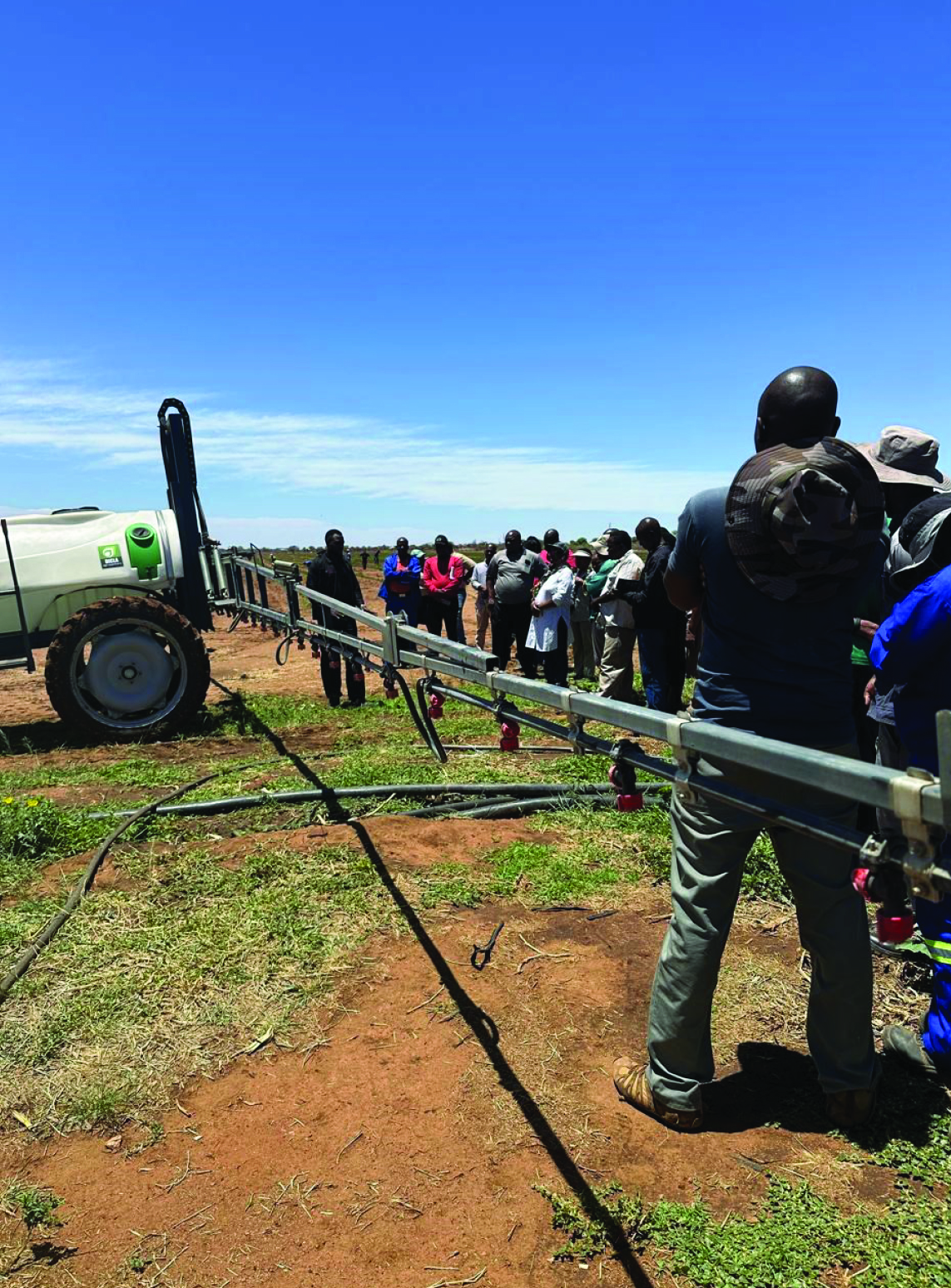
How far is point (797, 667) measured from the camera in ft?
7.79

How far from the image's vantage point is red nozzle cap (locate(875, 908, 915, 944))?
1645 millimetres

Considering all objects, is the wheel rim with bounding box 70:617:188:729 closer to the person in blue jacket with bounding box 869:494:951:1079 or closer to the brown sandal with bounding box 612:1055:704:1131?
the brown sandal with bounding box 612:1055:704:1131

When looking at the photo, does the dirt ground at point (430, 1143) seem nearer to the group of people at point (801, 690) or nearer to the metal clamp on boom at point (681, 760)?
the group of people at point (801, 690)

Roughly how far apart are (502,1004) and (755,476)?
7.50ft

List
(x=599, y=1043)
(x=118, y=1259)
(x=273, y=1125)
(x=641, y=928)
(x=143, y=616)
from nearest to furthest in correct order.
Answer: (x=118, y=1259) → (x=273, y=1125) → (x=599, y=1043) → (x=641, y=928) → (x=143, y=616)

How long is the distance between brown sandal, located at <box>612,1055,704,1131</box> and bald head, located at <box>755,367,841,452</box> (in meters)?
2.05

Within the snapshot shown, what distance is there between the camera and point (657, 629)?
7.32 metres

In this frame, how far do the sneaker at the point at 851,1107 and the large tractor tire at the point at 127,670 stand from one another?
6.79 m

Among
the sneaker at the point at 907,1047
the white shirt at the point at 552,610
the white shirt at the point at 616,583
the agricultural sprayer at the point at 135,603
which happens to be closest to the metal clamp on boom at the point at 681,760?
the sneaker at the point at 907,1047

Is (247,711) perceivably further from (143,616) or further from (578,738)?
(578,738)

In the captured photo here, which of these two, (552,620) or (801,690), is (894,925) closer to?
(801,690)

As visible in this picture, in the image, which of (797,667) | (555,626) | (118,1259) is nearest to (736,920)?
A: (797,667)

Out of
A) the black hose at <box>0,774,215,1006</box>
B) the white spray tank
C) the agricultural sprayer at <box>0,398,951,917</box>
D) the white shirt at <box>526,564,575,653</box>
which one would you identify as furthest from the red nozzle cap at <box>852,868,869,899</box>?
the white spray tank

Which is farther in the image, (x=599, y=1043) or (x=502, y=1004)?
(x=502, y=1004)
